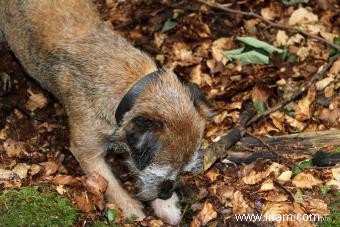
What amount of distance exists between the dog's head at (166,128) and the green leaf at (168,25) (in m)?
2.15

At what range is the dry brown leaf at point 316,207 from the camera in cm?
365

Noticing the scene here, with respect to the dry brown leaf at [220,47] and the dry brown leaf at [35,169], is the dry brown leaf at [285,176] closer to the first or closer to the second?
the dry brown leaf at [220,47]

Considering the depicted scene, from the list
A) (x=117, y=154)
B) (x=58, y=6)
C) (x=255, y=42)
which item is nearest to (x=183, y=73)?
(x=255, y=42)

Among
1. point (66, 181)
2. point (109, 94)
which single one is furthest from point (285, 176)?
point (66, 181)

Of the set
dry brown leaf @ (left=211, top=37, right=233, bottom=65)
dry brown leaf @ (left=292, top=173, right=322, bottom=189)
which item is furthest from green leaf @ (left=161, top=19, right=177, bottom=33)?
dry brown leaf @ (left=292, top=173, right=322, bottom=189)

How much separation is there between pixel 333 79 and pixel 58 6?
8.25ft

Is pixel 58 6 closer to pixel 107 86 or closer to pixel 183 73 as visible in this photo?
pixel 107 86

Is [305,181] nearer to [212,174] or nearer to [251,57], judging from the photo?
[212,174]

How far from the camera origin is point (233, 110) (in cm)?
498

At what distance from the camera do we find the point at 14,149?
4.64 m

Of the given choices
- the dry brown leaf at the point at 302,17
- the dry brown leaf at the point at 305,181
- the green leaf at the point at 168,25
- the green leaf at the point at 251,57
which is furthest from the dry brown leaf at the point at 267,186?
the green leaf at the point at 168,25

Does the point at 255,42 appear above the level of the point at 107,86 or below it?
below

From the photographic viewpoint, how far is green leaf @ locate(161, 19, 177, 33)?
235 inches

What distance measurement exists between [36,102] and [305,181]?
2748 millimetres
